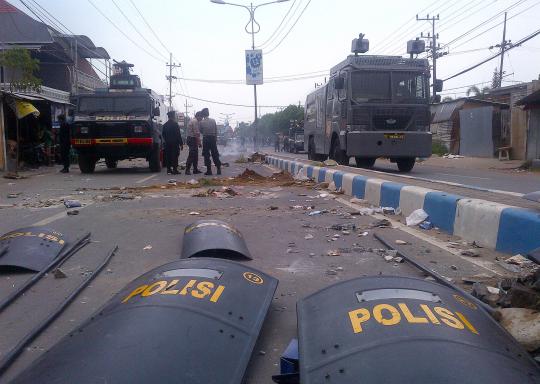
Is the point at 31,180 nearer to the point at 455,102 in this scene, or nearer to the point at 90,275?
the point at 90,275

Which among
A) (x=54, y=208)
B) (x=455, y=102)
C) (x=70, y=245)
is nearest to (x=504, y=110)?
(x=455, y=102)

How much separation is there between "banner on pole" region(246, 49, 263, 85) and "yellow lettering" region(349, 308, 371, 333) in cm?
2636

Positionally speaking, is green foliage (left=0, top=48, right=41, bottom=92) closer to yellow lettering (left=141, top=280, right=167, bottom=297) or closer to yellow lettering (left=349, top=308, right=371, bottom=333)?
yellow lettering (left=141, top=280, right=167, bottom=297)

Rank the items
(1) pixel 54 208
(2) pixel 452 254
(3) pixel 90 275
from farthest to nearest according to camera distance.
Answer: (1) pixel 54 208
(2) pixel 452 254
(3) pixel 90 275

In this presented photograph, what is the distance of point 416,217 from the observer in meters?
6.64

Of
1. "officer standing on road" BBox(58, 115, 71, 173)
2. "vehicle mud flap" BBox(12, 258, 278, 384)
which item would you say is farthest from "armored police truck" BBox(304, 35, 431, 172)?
"vehicle mud flap" BBox(12, 258, 278, 384)

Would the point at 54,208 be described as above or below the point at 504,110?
below

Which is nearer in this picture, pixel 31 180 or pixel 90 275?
pixel 90 275

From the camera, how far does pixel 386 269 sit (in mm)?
4500

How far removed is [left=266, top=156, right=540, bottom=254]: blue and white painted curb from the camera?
4.75m

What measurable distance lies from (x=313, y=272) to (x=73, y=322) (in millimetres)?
1938

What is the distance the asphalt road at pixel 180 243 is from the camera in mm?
3254

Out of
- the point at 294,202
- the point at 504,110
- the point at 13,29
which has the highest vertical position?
the point at 13,29

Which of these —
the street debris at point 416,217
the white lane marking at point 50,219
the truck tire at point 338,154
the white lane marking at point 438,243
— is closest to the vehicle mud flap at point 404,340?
the white lane marking at point 438,243
